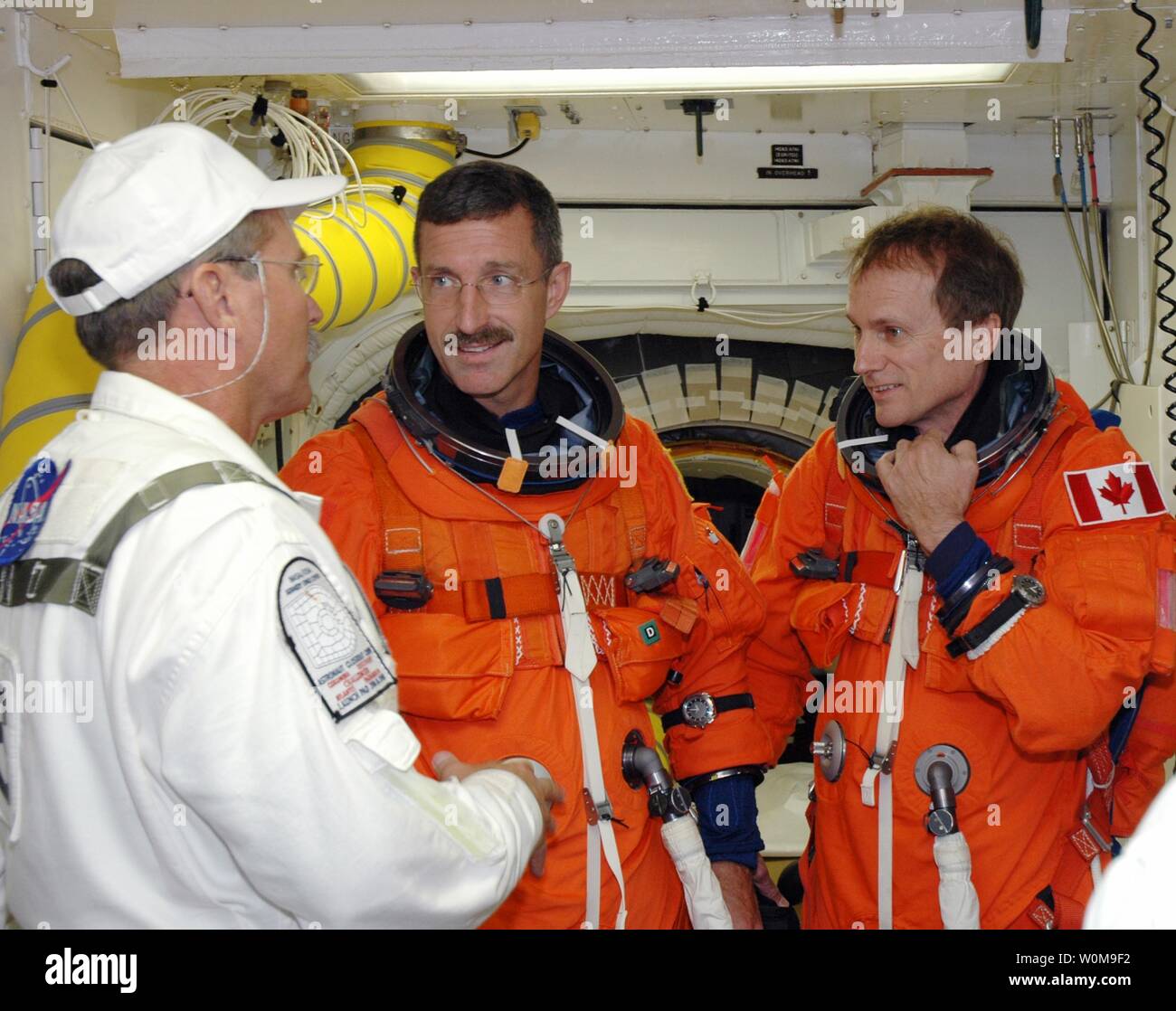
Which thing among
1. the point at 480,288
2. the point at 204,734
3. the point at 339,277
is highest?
the point at 339,277

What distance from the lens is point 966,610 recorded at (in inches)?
80.1

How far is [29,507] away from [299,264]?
485 millimetres

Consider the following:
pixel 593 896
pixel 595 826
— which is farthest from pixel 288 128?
pixel 593 896

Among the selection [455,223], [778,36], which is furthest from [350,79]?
[778,36]

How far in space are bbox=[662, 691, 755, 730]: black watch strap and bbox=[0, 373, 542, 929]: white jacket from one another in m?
1.01

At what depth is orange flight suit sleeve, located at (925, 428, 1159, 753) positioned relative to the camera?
1.96 meters

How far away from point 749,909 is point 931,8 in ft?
6.11

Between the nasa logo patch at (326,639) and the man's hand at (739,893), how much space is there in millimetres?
1181

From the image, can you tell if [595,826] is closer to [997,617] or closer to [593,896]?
[593,896]

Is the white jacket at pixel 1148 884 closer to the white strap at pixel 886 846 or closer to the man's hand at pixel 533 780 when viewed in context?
the man's hand at pixel 533 780

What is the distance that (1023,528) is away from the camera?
2195 mm

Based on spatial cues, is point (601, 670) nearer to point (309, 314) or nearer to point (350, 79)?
point (309, 314)

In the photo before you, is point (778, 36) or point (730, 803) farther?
point (778, 36)

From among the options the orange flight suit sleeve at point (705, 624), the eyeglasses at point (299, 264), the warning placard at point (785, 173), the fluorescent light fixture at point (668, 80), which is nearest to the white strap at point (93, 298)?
the eyeglasses at point (299, 264)
